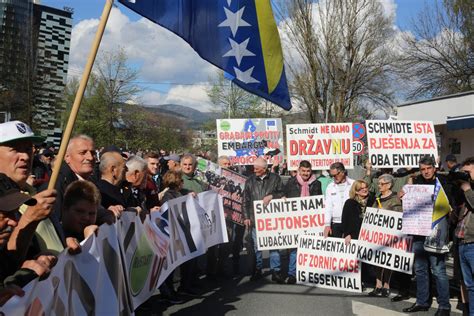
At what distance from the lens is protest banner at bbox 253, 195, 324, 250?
827cm

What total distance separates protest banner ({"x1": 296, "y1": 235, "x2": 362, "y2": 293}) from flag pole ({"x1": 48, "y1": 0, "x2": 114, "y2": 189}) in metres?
5.27

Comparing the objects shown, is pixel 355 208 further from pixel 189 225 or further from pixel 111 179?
pixel 111 179

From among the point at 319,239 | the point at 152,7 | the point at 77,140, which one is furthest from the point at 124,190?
the point at 319,239

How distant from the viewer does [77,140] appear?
15.0ft

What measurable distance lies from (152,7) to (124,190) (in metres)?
1.82

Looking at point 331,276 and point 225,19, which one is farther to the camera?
point 331,276

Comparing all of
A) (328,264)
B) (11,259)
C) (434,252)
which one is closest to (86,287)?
(11,259)

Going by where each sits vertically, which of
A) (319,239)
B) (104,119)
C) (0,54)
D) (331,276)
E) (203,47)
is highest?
(0,54)

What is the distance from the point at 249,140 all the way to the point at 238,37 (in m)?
8.15

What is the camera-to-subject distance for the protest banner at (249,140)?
13.8 metres

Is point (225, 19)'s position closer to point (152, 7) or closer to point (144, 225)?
point (152, 7)

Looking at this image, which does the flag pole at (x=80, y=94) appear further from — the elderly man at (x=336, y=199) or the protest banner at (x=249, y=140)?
the protest banner at (x=249, y=140)

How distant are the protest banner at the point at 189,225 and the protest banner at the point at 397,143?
3.06 m

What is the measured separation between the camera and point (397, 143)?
9508 mm
